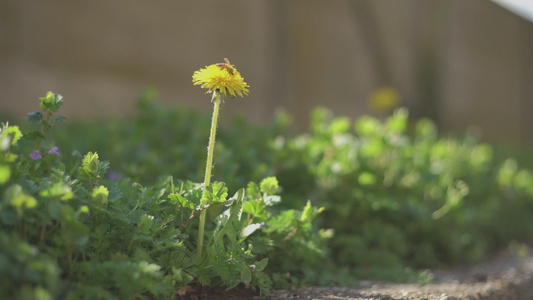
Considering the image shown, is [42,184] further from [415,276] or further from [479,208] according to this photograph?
[479,208]

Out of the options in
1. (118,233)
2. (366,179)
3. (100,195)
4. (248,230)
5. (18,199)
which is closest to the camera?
(18,199)

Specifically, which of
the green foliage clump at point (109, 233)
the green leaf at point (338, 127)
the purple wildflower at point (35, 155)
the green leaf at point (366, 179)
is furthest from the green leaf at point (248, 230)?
the green leaf at point (338, 127)

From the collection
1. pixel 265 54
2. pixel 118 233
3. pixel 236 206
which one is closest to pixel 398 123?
pixel 236 206

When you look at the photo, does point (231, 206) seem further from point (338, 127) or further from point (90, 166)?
point (338, 127)

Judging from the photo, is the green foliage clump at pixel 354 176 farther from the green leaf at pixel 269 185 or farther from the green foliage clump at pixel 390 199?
the green leaf at pixel 269 185

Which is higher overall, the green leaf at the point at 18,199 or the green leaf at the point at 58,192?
the green leaf at the point at 58,192

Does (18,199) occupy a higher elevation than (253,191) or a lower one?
lower
